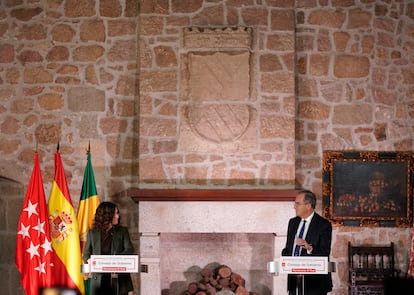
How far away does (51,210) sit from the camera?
6.09 meters

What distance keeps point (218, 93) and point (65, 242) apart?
1.93 meters

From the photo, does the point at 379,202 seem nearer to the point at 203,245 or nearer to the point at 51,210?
the point at 203,245

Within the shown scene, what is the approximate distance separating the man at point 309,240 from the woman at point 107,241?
1.28 metres

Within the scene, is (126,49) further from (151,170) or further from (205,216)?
(205,216)

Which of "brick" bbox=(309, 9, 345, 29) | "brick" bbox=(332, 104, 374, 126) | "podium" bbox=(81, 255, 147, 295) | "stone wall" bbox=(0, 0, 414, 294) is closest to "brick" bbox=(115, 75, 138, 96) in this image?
"stone wall" bbox=(0, 0, 414, 294)

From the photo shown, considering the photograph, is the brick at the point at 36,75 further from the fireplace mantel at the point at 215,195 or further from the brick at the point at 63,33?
the fireplace mantel at the point at 215,195

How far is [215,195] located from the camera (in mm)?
6141

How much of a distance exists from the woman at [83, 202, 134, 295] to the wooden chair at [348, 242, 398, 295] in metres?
2.25

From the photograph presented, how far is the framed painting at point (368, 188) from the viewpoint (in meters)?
6.59

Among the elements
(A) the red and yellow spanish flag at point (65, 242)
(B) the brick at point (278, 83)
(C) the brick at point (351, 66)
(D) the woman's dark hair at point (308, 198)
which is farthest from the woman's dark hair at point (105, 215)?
(C) the brick at point (351, 66)

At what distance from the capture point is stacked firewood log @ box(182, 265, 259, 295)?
6359mm

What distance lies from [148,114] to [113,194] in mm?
892

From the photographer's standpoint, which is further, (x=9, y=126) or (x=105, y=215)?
(x=9, y=126)

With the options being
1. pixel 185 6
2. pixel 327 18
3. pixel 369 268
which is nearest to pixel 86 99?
pixel 185 6
